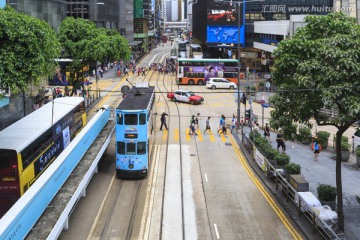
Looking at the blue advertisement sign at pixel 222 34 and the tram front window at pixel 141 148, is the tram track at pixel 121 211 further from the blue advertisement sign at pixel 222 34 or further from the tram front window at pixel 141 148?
the blue advertisement sign at pixel 222 34

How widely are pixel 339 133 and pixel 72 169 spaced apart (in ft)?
34.4

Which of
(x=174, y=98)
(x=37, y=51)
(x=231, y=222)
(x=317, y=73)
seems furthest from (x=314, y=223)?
(x=174, y=98)

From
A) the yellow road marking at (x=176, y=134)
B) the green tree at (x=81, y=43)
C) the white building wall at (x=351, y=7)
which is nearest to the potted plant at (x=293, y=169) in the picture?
the yellow road marking at (x=176, y=134)

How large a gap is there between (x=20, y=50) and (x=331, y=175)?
53.1ft

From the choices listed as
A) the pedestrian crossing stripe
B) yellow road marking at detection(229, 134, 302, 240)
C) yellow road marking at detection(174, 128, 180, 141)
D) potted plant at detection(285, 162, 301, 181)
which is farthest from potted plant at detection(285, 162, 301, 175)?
yellow road marking at detection(174, 128, 180, 141)

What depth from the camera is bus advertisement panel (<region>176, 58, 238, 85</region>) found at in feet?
193

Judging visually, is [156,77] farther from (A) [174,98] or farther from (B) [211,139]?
(B) [211,139]

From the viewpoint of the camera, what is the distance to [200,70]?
59781 millimetres

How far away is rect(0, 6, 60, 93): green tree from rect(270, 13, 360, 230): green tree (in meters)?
8.63

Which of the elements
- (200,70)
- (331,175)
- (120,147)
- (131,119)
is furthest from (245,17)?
(120,147)

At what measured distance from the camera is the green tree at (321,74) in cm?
1518

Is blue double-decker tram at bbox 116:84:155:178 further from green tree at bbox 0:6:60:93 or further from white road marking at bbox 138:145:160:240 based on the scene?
green tree at bbox 0:6:60:93

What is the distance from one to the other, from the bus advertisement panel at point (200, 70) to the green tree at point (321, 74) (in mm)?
41615

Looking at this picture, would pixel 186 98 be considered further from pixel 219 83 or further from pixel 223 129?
pixel 223 129
